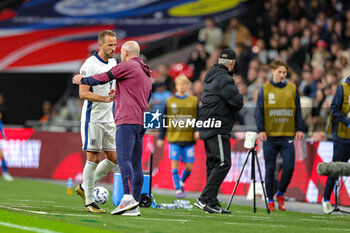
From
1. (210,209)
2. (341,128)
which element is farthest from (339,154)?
(210,209)

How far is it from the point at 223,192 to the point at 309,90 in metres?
3.35

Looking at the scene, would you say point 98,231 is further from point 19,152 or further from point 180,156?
point 19,152

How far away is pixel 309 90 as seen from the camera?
58.5 ft

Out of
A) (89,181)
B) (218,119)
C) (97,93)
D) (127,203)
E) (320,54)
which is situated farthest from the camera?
(320,54)

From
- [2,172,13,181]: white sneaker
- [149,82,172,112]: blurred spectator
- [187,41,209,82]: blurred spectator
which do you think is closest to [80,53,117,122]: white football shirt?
[149,82,172,112]: blurred spectator

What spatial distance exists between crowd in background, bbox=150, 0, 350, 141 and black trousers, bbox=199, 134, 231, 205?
15.5 ft

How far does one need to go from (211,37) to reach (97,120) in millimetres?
14447

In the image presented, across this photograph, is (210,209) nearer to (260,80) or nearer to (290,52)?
(260,80)

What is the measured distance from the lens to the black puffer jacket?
438 inches

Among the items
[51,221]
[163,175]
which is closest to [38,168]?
[163,175]

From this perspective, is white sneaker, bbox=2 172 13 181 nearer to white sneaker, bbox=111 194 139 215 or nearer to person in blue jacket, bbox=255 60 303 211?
person in blue jacket, bbox=255 60 303 211

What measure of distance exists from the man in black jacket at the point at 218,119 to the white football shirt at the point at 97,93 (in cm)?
161

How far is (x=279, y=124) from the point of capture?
12.9m

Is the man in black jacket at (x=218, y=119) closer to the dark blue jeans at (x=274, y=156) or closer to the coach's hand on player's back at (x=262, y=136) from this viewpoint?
the coach's hand on player's back at (x=262, y=136)
